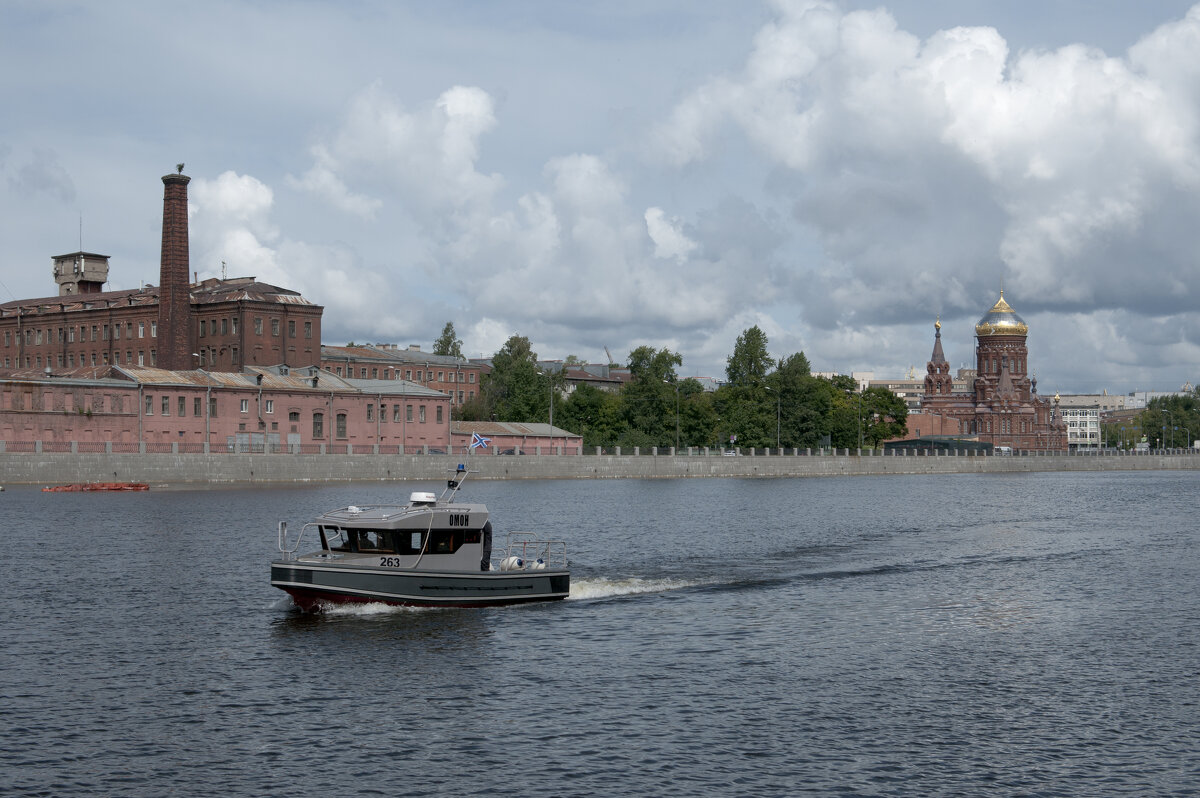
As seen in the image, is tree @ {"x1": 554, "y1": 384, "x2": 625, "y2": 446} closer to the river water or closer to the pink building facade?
the pink building facade

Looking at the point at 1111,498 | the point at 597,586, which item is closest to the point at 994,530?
the point at 597,586

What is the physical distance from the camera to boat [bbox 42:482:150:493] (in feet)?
310

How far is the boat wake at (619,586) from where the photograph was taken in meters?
44.7

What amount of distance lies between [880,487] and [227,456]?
6737 cm

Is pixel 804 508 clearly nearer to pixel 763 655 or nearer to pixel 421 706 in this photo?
pixel 763 655

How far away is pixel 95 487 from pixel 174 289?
43.3 meters

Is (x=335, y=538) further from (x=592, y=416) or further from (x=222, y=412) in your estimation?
(x=592, y=416)

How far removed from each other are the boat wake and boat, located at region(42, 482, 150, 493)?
199 ft

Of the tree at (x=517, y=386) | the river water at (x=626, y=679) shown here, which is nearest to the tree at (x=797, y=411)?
the tree at (x=517, y=386)

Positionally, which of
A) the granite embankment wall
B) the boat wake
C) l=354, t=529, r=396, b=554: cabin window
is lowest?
the boat wake

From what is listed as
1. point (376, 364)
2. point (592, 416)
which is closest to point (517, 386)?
point (592, 416)

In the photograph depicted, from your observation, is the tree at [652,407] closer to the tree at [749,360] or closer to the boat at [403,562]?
the tree at [749,360]

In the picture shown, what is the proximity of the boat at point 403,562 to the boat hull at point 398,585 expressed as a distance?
0.03 metres

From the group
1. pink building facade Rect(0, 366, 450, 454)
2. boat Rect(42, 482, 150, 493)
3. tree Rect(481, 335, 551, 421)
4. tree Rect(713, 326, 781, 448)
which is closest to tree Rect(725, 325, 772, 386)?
tree Rect(713, 326, 781, 448)
